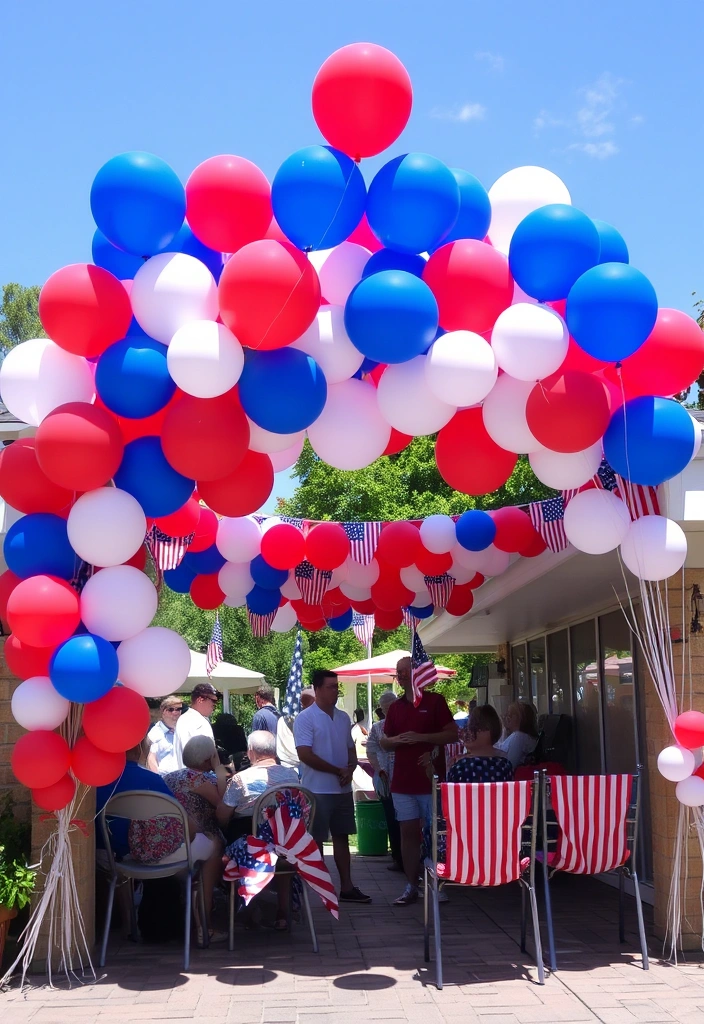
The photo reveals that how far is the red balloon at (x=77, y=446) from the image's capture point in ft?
12.5

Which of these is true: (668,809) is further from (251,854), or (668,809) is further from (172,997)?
(172,997)

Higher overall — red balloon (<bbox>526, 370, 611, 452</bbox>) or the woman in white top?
red balloon (<bbox>526, 370, 611, 452</bbox>)

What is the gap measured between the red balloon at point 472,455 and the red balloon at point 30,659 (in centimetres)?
189

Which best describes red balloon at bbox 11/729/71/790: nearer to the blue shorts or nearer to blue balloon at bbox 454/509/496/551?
the blue shorts

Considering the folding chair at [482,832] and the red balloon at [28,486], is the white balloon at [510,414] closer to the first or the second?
the folding chair at [482,832]

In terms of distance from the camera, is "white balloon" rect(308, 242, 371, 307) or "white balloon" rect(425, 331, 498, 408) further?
"white balloon" rect(308, 242, 371, 307)

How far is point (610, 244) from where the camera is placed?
4.24 m

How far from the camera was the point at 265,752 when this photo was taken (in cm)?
570

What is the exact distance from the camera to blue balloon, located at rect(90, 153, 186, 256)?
12.2ft

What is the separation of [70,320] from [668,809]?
3.90 m

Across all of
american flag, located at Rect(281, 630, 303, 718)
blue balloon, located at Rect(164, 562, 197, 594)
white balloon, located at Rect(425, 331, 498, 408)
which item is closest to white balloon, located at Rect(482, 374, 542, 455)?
white balloon, located at Rect(425, 331, 498, 408)

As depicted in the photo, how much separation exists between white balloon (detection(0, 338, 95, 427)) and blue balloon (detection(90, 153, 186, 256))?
1.84 feet

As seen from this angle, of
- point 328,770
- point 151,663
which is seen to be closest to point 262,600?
point 328,770

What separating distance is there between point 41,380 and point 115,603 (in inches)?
39.1
